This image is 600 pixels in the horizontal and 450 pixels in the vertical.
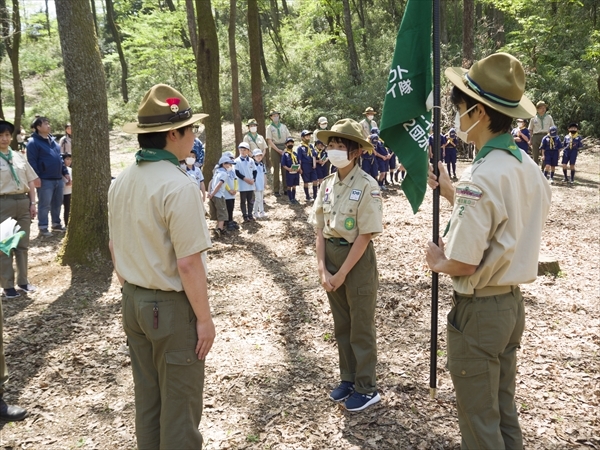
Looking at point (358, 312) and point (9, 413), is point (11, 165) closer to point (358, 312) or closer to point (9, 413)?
point (9, 413)

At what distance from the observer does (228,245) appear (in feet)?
33.6

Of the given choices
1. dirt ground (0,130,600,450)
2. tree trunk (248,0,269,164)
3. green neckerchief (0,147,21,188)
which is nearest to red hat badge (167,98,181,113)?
dirt ground (0,130,600,450)

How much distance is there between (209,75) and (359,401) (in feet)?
29.1

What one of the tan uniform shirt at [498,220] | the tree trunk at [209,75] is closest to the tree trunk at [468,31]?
the tree trunk at [209,75]

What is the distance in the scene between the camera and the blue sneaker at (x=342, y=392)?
177 inches

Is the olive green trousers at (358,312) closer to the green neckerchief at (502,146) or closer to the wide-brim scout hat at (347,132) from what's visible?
the wide-brim scout hat at (347,132)

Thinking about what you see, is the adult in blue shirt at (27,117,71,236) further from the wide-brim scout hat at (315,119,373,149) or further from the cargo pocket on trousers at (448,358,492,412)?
the cargo pocket on trousers at (448,358,492,412)

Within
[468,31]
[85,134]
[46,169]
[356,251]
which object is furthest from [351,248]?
[468,31]

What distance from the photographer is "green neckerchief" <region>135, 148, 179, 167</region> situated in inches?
114

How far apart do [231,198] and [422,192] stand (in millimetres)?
8201

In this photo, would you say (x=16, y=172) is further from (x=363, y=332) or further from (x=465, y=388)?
(x=465, y=388)

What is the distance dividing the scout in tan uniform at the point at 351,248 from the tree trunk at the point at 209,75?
7328 millimetres

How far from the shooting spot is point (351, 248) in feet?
13.3

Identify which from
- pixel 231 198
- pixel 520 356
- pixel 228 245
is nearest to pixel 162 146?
pixel 520 356
